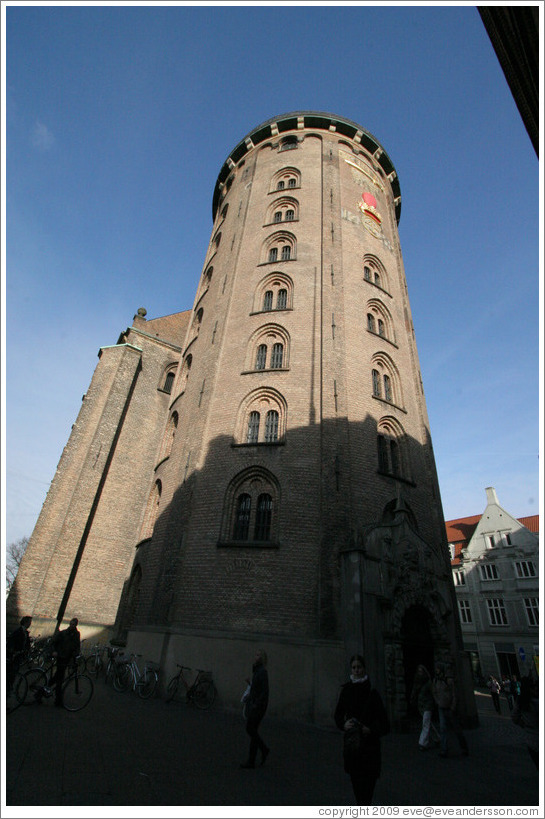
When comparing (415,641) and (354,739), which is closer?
(354,739)

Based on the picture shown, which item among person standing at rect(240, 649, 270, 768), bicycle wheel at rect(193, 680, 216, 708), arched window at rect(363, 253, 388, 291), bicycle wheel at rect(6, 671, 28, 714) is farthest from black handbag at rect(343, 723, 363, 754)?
arched window at rect(363, 253, 388, 291)

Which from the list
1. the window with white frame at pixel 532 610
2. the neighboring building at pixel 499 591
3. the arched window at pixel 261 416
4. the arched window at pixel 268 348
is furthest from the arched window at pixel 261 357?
the window with white frame at pixel 532 610

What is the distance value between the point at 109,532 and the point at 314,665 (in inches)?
469

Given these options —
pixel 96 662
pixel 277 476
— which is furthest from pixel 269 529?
pixel 96 662

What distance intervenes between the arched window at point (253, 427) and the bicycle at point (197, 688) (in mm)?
6641

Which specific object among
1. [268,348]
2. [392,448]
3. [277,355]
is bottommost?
[392,448]

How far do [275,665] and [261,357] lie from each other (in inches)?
403

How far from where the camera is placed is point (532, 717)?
5703 millimetres

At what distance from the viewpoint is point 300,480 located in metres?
12.4

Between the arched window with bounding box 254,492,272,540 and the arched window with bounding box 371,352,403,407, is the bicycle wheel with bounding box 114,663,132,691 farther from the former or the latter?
the arched window with bounding box 371,352,403,407

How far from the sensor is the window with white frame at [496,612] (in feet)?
107

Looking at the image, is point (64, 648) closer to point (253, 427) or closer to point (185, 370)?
point (253, 427)

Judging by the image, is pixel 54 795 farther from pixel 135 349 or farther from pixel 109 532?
pixel 135 349

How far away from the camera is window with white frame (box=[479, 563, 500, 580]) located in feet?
114
